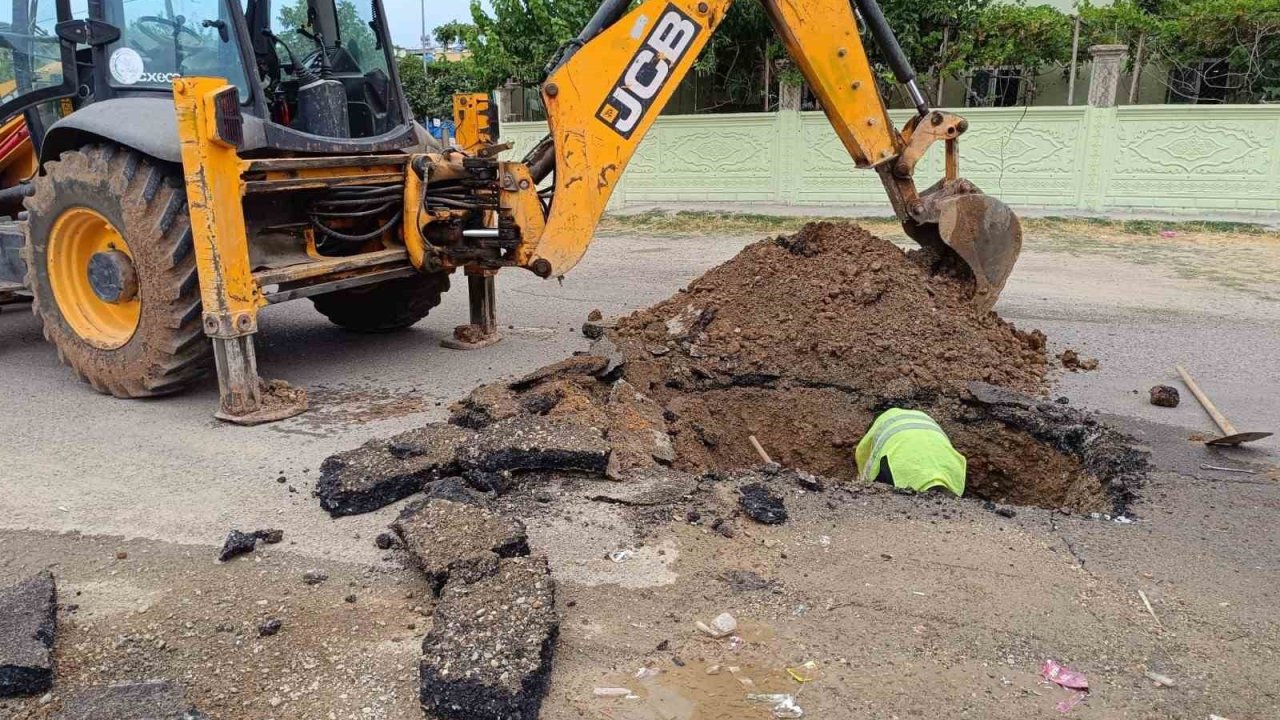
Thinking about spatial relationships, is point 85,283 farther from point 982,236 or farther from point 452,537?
point 982,236

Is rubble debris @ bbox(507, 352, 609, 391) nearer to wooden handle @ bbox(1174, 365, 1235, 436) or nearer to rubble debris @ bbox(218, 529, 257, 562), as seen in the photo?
rubble debris @ bbox(218, 529, 257, 562)

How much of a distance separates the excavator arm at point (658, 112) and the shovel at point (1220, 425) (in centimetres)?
125

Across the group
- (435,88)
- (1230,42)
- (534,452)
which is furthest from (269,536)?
(435,88)

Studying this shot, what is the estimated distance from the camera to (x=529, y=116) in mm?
19031

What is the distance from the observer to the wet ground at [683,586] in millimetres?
2693

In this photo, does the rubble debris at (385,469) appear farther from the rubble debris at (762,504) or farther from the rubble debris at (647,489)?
the rubble debris at (762,504)

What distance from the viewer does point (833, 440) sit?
506 centimetres

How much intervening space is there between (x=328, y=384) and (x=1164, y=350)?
563 centimetres

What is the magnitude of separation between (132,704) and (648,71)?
393 cm

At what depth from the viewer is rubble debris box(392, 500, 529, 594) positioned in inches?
124

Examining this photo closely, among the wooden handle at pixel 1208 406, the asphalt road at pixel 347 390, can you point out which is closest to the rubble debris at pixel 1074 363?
the asphalt road at pixel 347 390

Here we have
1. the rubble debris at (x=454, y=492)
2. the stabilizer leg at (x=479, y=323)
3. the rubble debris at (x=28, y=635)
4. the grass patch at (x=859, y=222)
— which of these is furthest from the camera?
the grass patch at (x=859, y=222)

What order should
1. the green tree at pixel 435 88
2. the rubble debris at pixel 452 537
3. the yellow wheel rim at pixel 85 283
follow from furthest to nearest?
the green tree at pixel 435 88 → the yellow wheel rim at pixel 85 283 → the rubble debris at pixel 452 537

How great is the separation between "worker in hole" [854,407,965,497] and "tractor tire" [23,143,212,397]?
3.72 meters
